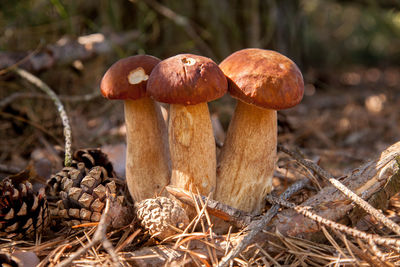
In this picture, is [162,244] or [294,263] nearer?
[294,263]

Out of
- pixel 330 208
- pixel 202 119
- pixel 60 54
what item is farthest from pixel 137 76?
pixel 60 54

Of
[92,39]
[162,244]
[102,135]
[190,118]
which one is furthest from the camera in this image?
[92,39]

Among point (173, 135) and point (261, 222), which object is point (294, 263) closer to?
point (261, 222)

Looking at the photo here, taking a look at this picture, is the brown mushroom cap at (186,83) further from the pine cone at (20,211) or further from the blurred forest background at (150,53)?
the blurred forest background at (150,53)

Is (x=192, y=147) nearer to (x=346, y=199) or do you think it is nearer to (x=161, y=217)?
(x=161, y=217)

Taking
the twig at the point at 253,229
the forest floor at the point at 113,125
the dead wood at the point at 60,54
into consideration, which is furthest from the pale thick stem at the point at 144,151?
the dead wood at the point at 60,54

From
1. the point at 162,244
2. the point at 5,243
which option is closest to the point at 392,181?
the point at 162,244
